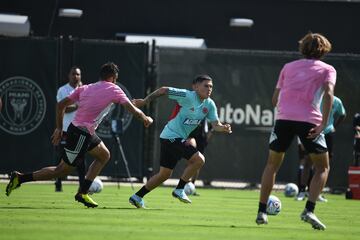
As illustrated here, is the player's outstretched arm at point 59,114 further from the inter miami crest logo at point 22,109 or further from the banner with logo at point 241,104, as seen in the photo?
the banner with logo at point 241,104

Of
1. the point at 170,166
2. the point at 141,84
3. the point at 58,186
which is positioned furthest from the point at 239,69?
the point at 170,166

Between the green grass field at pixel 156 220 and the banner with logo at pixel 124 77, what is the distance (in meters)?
5.38

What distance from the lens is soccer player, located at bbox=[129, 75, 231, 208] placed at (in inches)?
627

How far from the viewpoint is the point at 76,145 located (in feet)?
50.8

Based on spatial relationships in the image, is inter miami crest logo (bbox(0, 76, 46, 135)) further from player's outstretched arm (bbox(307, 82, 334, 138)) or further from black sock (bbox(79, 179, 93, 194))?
player's outstretched arm (bbox(307, 82, 334, 138))

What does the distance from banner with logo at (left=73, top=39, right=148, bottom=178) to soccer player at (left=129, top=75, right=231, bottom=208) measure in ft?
26.3

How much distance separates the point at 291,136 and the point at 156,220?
2.12m

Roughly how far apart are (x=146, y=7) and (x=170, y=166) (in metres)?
17.3

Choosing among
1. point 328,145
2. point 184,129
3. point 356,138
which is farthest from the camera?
point 356,138

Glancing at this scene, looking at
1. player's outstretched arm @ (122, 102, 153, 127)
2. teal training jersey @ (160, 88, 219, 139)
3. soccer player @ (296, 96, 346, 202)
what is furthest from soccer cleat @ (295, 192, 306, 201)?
player's outstretched arm @ (122, 102, 153, 127)

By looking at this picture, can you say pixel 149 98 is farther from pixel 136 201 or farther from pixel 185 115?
pixel 136 201

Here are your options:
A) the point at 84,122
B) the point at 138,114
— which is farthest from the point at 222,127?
the point at 84,122

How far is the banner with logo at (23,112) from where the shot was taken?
24.9 meters

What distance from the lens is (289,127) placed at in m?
12.3
